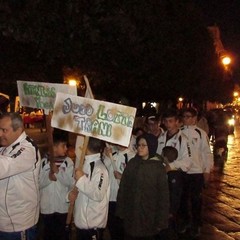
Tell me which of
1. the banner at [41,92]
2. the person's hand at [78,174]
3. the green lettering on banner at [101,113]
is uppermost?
the banner at [41,92]

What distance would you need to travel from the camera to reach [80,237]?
509cm

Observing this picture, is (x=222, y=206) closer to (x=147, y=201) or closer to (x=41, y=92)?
(x=147, y=201)

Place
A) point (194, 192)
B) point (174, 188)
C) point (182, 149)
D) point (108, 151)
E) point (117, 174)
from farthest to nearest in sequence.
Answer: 1. point (194, 192)
2. point (182, 149)
3. point (174, 188)
4. point (117, 174)
5. point (108, 151)

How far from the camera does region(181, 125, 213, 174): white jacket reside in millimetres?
7375

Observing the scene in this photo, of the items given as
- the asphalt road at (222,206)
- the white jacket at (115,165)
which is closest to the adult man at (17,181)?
the white jacket at (115,165)

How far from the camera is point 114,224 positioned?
641cm

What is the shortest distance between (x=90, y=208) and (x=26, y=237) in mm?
801

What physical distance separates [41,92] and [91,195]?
62.5 inches

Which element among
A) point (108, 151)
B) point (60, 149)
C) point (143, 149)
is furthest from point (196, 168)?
point (60, 149)

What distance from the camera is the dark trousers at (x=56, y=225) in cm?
579

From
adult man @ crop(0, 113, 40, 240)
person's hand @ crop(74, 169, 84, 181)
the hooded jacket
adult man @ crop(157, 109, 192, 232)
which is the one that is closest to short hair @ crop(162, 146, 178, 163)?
adult man @ crop(157, 109, 192, 232)

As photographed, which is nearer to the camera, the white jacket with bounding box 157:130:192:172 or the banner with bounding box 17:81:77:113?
the banner with bounding box 17:81:77:113

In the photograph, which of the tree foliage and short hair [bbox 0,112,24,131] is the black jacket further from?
the tree foliage

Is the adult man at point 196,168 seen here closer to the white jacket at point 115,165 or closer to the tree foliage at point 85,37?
the white jacket at point 115,165
